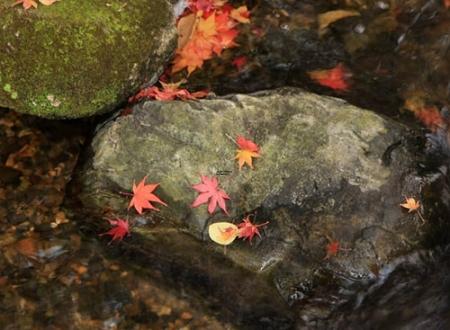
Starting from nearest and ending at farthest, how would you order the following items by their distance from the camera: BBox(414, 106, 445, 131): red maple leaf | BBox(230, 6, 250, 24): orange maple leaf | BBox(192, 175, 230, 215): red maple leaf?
BBox(192, 175, 230, 215): red maple leaf < BBox(414, 106, 445, 131): red maple leaf < BBox(230, 6, 250, 24): orange maple leaf

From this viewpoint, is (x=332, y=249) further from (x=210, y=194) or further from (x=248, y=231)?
(x=210, y=194)

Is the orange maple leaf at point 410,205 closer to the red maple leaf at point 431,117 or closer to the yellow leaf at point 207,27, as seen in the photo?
A: the red maple leaf at point 431,117

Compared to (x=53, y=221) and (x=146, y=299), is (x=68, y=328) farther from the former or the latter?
(x=53, y=221)

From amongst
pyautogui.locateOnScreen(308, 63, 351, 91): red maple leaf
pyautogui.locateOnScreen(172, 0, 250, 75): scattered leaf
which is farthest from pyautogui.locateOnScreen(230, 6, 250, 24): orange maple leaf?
pyautogui.locateOnScreen(308, 63, 351, 91): red maple leaf

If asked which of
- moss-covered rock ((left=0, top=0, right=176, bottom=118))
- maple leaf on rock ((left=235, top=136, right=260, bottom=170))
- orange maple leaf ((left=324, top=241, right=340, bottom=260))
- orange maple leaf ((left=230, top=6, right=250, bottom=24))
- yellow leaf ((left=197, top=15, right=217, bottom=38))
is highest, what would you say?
moss-covered rock ((left=0, top=0, right=176, bottom=118))

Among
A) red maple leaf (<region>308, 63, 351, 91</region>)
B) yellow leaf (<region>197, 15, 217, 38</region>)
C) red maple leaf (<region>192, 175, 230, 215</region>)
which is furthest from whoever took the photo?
yellow leaf (<region>197, 15, 217, 38</region>)

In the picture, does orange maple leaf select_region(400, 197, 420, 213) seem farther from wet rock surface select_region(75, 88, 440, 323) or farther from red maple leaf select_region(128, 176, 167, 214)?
red maple leaf select_region(128, 176, 167, 214)

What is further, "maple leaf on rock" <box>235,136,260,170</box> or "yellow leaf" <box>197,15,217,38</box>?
"yellow leaf" <box>197,15,217,38</box>

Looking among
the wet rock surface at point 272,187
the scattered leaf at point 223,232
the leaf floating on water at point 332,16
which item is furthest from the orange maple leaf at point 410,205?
the leaf floating on water at point 332,16
